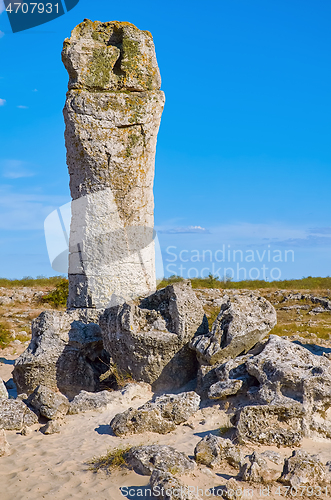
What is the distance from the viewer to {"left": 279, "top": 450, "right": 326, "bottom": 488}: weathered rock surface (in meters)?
4.43

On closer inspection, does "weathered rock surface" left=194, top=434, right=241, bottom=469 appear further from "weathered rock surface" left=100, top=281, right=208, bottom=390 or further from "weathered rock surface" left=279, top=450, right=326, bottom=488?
"weathered rock surface" left=100, top=281, right=208, bottom=390

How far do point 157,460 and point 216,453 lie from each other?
665 millimetres

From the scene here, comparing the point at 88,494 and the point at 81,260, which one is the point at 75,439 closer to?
the point at 88,494

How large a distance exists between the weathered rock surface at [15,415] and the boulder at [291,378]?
10.6ft

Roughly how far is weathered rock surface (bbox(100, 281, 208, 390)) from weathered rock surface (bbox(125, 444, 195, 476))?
2964mm

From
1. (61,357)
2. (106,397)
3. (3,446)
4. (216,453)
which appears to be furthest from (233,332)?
(3,446)

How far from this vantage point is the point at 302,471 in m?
4.49

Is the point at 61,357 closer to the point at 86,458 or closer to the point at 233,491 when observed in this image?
the point at 86,458

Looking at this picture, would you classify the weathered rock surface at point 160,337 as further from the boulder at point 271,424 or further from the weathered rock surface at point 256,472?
the weathered rock surface at point 256,472

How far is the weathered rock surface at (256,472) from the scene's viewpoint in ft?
14.8

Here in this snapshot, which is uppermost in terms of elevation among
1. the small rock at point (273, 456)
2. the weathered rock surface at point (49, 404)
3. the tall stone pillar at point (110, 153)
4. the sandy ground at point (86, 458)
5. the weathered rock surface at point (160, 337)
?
the tall stone pillar at point (110, 153)

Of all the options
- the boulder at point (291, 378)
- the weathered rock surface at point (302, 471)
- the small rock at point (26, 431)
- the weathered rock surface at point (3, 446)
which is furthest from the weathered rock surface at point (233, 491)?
the small rock at point (26, 431)

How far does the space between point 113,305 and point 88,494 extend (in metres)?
5.17

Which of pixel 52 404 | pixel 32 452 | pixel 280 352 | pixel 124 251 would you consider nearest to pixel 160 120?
pixel 124 251
